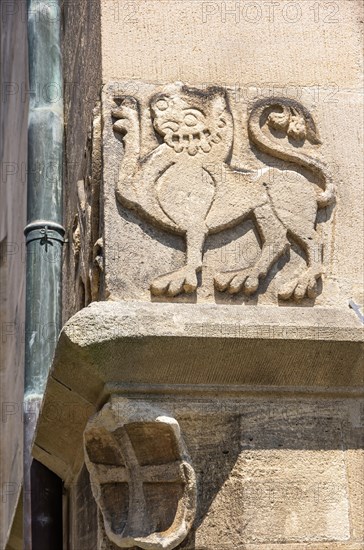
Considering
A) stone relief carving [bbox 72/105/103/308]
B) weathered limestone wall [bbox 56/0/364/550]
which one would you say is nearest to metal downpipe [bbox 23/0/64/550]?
stone relief carving [bbox 72/105/103/308]

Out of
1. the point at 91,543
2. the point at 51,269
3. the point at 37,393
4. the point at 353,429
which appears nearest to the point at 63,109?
the point at 51,269

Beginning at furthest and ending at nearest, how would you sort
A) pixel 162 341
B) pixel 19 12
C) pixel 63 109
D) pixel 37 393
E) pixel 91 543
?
pixel 19 12, pixel 63 109, pixel 37 393, pixel 91 543, pixel 162 341

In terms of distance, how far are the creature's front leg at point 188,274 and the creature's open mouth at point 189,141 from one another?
9.5 inches

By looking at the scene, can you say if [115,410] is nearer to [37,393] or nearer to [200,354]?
[200,354]

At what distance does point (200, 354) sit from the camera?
148 inches

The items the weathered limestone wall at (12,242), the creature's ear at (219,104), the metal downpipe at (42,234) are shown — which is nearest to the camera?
the creature's ear at (219,104)

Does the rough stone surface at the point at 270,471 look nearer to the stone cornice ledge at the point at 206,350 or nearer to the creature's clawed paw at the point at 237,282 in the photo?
the stone cornice ledge at the point at 206,350

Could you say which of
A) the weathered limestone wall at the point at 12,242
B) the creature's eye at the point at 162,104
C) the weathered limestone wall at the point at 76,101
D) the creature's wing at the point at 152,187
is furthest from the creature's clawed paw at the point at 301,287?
the weathered limestone wall at the point at 12,242

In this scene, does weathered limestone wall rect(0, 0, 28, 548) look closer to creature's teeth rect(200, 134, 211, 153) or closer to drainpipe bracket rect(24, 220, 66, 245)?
drainpipe bracket rect(24, 220, 66, 245)

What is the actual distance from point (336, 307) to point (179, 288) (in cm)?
44

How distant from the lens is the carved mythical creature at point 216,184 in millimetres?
3932

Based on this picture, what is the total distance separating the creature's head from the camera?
404 cm

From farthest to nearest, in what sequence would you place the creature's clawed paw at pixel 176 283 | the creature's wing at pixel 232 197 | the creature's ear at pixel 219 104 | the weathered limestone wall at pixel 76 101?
1. the weathered limestone wall at pixel 76 101
2. the creature's ear at pixel 219 104
3. the creature's wing at pixel 232 197
4. the creature's clawed paw at pixel 176 283

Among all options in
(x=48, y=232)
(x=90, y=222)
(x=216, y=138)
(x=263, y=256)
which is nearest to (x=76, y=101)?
(x=48, y=232)
